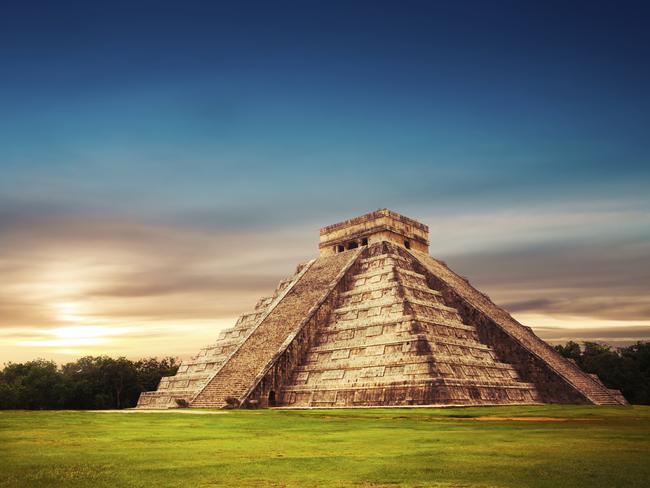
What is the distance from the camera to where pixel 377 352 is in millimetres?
28906

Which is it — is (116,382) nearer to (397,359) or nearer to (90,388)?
(90,388)

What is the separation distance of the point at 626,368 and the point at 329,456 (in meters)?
49.0

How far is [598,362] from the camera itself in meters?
51.3

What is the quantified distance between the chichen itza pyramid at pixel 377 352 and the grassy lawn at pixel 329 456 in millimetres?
12120

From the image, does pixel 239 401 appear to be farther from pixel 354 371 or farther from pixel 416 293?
pixel 416 293

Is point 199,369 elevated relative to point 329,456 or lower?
elevated

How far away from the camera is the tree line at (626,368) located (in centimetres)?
4784

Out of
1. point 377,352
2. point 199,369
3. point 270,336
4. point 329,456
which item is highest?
point 270,336

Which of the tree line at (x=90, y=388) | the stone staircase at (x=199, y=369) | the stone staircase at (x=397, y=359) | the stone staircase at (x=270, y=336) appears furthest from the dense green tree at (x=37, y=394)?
the stone staircase at (x=397, y=359)

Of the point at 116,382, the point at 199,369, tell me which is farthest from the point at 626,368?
the point at 116,382

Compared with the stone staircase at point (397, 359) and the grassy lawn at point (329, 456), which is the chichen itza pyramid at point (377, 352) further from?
the grassy lawn at point (329, 456)

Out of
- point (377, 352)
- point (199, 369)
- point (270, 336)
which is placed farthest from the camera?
point (199, 369)

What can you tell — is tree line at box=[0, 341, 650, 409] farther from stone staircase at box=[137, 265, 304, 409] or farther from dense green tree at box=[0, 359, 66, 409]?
stone staircase at box=[137, 265, 304, 409]

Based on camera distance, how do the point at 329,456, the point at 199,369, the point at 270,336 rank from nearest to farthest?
the point at 329,456 < the point at 270,336 < the point at 199,369
